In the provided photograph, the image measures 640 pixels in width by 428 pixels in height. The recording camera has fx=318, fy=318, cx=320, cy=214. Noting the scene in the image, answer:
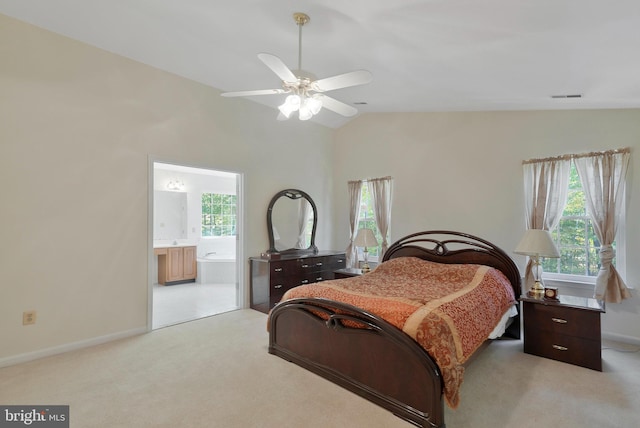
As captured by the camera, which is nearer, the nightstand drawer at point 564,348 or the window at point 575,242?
the nightstand drawer at point 564,348

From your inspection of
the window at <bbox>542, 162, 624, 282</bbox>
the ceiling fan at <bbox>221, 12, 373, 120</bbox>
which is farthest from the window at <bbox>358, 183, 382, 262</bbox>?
the ceiling fan at <bbox>221, 12, 373, 120</bbox>

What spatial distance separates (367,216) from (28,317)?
4.52 meters

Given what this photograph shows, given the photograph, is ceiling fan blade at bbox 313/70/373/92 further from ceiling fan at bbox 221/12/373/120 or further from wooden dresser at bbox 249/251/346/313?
wooden dresser at bbox 249/251/346/313

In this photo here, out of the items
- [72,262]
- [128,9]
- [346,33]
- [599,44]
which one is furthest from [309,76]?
[72,262]

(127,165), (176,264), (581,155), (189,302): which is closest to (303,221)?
(189,302)

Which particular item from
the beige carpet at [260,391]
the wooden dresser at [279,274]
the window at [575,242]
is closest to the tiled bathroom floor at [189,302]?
the wooden dresser at [279,274]

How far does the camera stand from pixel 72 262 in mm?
3227

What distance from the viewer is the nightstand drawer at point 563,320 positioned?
9.22 ft

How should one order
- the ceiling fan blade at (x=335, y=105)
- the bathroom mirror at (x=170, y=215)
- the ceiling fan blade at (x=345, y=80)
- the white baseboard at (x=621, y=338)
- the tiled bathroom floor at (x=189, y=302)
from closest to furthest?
the ceiling fan blade at (x=345, y=80)
the ceiling fan blade at (x=335, y=105)
the white baseboard at (x=621, y=338)
the tiled bathroom floor at (x=189, y=302)
the bathroom mirror at (x=170, y=215)

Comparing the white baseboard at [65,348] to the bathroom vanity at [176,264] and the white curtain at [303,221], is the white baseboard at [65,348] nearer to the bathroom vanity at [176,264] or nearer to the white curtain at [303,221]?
the white curtain at [303,221]

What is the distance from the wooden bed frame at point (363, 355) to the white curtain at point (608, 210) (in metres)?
2.65

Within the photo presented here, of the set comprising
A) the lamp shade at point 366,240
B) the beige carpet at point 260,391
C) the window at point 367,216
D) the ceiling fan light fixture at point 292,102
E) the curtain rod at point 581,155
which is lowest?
the beige carpet at point 260,391

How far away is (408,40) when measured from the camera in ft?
8.61

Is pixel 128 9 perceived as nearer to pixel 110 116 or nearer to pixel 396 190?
pixel 110 116
